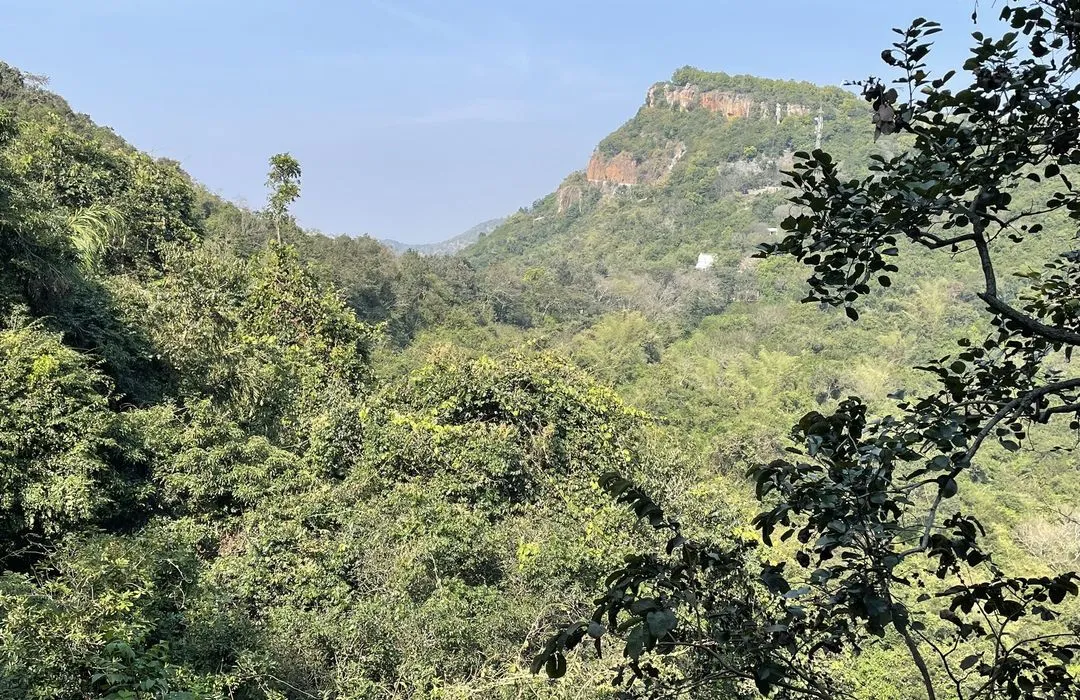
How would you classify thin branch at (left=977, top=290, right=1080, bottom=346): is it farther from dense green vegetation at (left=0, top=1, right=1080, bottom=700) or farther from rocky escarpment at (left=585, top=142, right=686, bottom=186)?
rocky escarpment at (left=585, top=142, right=686, bottom=186)

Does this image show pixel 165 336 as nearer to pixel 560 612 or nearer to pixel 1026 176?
pixel 560 612

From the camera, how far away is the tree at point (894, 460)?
1.32 metres

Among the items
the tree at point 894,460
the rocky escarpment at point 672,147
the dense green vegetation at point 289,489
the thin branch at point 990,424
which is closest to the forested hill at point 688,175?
the rocky escarpment at point 672,147

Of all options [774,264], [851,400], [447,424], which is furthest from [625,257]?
[851,400]

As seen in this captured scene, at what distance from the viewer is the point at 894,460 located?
140cm

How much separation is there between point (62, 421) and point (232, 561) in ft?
7.47

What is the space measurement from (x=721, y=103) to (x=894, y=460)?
91.3 meters

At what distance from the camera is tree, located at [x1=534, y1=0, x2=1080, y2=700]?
51.9 inches

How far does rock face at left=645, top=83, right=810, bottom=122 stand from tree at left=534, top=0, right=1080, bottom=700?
87.2 metres

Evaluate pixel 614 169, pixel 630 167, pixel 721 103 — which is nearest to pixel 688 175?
pixel 630 167

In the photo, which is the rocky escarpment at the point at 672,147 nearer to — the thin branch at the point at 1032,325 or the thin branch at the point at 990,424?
the thin branch at the point at 1032,325

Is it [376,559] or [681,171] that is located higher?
[681,171]

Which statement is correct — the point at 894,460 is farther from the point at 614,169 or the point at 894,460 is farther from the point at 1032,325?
the point at 614,169

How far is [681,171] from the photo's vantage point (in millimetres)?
77062
